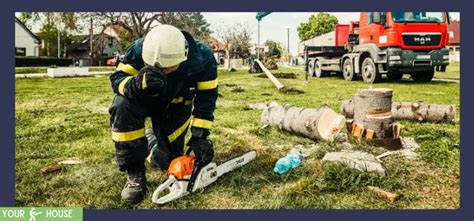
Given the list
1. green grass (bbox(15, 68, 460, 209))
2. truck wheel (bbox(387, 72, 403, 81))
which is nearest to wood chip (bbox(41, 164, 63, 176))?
green grass (bbox(15, 68, 460, 209))

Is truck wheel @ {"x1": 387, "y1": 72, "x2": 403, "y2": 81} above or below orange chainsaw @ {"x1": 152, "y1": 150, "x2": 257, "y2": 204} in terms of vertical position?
above

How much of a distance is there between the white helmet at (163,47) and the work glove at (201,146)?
53 centimetres

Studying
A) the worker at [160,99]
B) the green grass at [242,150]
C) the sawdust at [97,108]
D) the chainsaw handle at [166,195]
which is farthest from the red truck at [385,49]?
the chainsaw handle at [166,195]

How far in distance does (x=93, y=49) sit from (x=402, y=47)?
8.48 feet

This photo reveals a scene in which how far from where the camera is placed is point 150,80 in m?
2.48

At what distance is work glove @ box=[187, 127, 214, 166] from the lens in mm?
2943

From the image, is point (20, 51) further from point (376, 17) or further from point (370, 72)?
point (370, 72)

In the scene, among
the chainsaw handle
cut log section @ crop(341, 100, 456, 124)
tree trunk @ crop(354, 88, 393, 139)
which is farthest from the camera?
cut log section @ crop(341, 100, 456, 124)

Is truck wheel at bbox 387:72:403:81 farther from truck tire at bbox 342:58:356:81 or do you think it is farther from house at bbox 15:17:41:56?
house at bbox 15:17:41:56

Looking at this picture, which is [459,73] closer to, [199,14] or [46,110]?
[199,14]

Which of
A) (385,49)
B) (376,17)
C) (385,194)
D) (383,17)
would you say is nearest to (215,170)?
(385,194)

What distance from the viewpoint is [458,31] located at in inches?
142

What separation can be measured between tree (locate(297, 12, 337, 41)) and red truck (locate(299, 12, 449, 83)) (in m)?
A: 0.08

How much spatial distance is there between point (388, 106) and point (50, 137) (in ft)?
8.37
